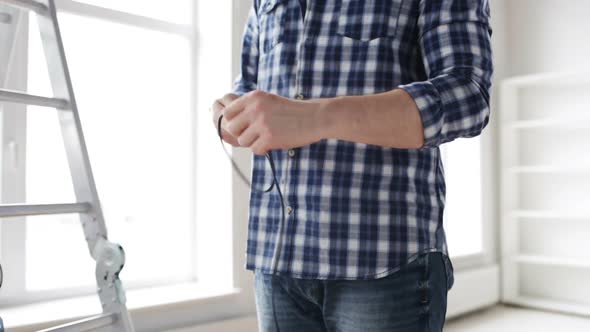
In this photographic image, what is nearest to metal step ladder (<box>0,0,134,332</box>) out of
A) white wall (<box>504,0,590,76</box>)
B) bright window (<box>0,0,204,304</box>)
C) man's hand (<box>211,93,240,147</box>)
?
man's hand (<box>211,93,240,147</box>)

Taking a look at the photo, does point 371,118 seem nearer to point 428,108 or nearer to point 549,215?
point 428,108

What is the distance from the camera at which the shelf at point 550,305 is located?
11.7 feet

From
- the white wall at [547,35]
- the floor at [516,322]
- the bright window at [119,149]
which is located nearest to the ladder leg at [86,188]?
the bright window at [119,149]

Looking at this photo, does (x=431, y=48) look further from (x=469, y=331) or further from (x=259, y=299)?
(x=469, y=331)

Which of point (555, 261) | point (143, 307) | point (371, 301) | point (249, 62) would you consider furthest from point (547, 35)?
point (371, 301)

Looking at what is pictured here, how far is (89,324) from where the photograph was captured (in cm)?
110

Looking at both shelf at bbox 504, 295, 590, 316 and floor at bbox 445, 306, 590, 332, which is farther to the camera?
shelf at bbox 504, 295, 590, 316

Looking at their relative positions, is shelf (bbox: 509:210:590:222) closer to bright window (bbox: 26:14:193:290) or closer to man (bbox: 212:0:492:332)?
bright window (bbox: 26:14:193:290)

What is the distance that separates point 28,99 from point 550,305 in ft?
11.6

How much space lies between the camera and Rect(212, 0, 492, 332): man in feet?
2.47

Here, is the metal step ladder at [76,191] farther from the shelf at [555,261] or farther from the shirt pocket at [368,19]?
the shelf at [555,261]

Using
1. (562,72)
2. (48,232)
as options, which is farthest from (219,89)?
(562,72)

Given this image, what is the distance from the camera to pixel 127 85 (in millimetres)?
2311

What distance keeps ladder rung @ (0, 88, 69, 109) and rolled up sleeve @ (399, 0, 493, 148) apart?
809 mm
